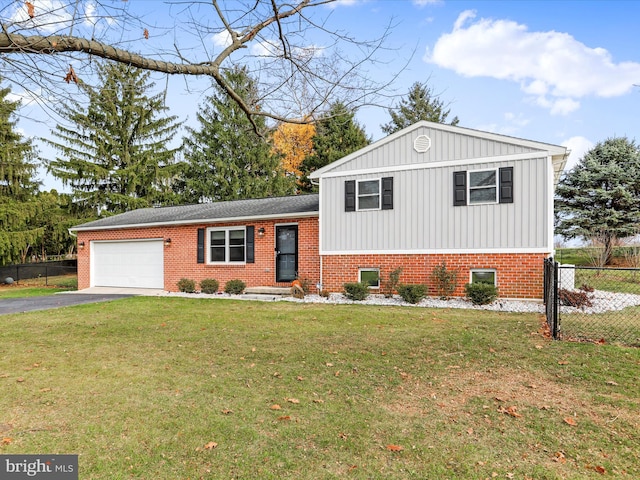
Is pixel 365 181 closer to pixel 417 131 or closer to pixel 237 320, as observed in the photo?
pixel 417 131

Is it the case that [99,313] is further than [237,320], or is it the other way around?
[99,313]

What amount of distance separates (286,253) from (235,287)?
6.47ft

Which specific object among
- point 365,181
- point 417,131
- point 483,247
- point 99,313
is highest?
point 417,131

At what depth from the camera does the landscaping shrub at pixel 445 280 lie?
1050 cm

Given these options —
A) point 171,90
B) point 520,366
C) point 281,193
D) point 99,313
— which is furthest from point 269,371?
point 281,193

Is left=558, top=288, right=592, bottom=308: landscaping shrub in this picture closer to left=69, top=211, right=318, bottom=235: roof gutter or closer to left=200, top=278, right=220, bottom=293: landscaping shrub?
left=69, top=211, right=318, bottom=235: roof gutter

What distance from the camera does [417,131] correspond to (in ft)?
36.6

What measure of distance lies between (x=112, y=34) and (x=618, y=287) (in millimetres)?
15934

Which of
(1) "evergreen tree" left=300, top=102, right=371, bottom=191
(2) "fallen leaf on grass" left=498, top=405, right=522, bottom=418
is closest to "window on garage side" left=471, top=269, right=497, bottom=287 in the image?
(2) "fallen leaf on grass" left=498, top=405, right=522, bottom=418

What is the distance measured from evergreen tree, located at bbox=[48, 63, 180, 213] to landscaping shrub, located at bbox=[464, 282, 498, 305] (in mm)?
22272

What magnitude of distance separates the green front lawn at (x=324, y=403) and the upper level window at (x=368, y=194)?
5432mm

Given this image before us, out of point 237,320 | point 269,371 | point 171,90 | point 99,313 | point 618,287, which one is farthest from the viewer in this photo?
point 618,287

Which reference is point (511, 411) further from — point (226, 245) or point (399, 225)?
point (226, 245)

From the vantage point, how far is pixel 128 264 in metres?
15.6
